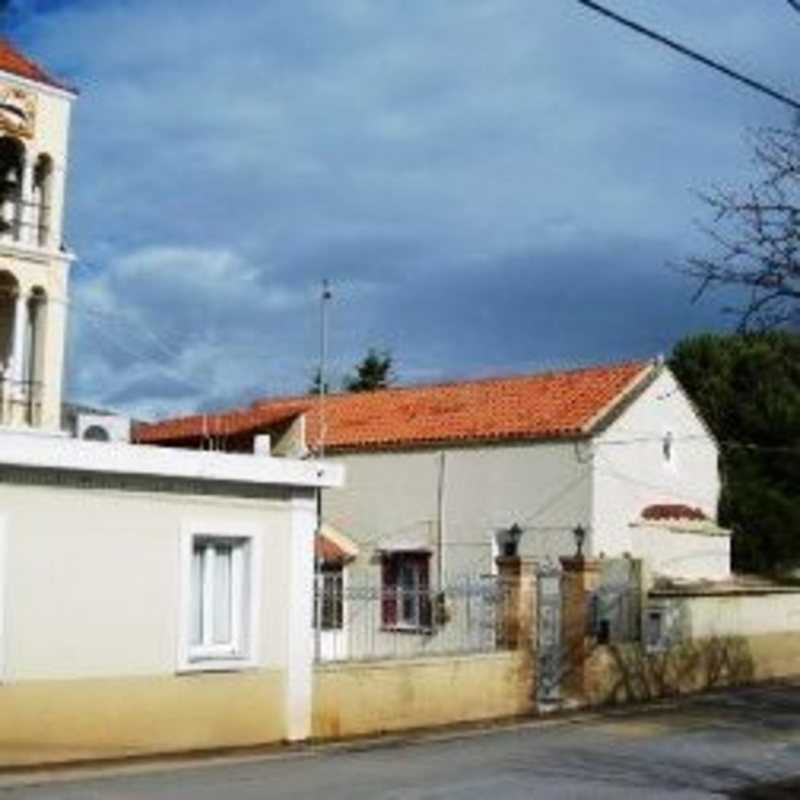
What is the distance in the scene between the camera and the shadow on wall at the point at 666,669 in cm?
2820

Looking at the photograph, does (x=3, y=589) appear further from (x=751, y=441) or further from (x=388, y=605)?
(x=751, y=441)

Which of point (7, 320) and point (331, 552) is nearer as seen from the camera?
point (7, 320)

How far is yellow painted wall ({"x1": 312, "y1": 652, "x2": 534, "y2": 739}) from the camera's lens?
2217 cm

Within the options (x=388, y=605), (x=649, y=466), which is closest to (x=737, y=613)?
(x=649, y=466)

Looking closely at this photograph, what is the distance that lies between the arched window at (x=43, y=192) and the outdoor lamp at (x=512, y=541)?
37.7 feet

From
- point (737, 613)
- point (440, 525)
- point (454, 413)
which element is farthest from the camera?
point (454, 413)

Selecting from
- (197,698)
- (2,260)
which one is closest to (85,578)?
(197,698)

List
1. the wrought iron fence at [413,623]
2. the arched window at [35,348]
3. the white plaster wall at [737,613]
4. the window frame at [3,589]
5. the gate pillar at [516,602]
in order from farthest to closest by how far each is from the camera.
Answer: the arched window at [35,348]
the white plaster wall at [737,613]
the gate pillar at [516,602]
the wrought iron fence at [413,623]
the window frame at [3,589]

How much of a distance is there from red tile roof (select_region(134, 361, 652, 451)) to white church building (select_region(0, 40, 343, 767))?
52.3 feet

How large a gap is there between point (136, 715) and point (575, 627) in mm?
9923

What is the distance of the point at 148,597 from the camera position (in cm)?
1959

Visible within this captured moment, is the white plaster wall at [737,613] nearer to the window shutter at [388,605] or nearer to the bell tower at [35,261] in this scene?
the window shutter at [388,605]

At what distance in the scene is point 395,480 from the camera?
1545 inches

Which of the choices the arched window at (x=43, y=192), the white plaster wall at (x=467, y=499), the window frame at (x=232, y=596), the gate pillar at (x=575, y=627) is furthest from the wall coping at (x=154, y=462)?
the arched window at (x=43, y=192)
